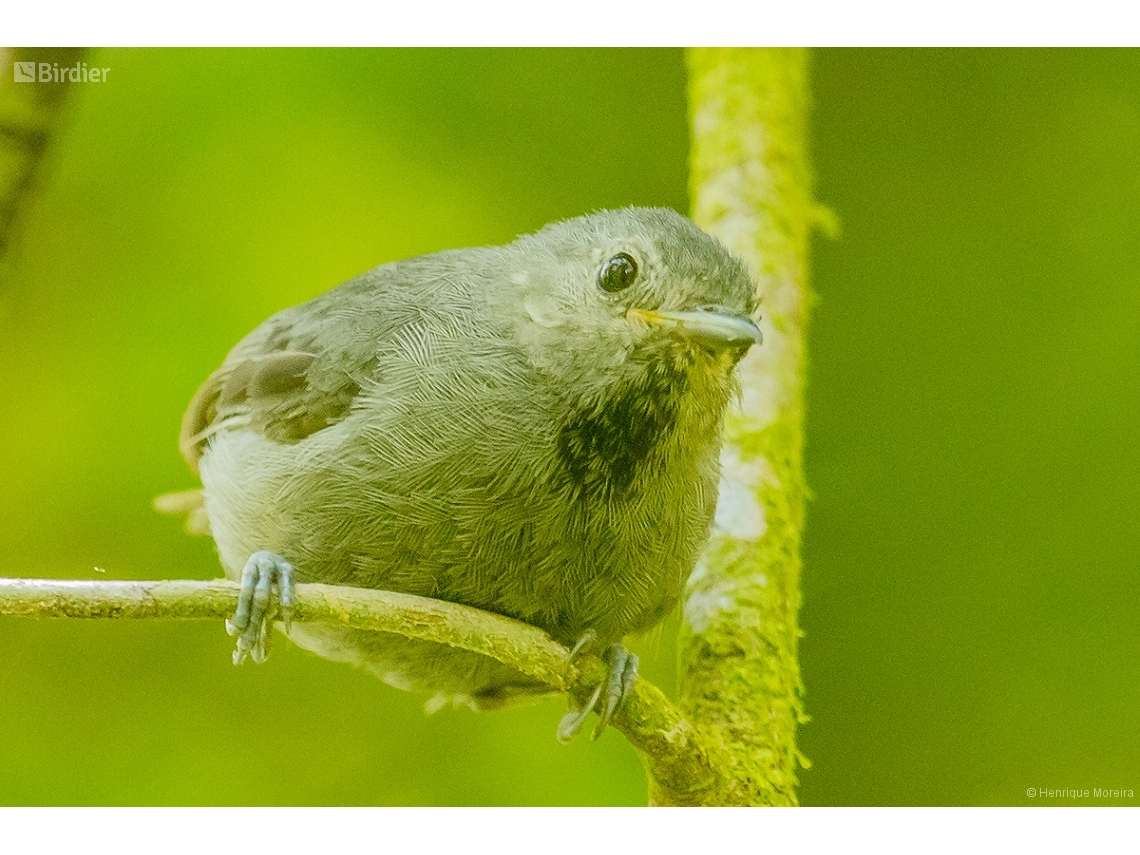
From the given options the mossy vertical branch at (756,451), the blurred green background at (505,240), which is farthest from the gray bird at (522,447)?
the blurred green background at (505,240)

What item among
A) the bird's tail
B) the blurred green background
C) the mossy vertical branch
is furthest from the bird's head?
the bird's tail

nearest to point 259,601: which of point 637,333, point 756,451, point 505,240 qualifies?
point 637,333

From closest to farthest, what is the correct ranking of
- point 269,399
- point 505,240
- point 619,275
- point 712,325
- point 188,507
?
1. point 712,325
2. point 619,275
3. point 269,399
4. point 188,507
5. point 505,240

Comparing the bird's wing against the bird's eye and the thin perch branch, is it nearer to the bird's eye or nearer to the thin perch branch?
the thin perch branch

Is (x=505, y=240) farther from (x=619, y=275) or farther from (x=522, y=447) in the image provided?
(x=522, y=447)

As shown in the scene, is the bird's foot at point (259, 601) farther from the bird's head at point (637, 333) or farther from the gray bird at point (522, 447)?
the bird's head at point (637, 333)

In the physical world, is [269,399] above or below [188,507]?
above
